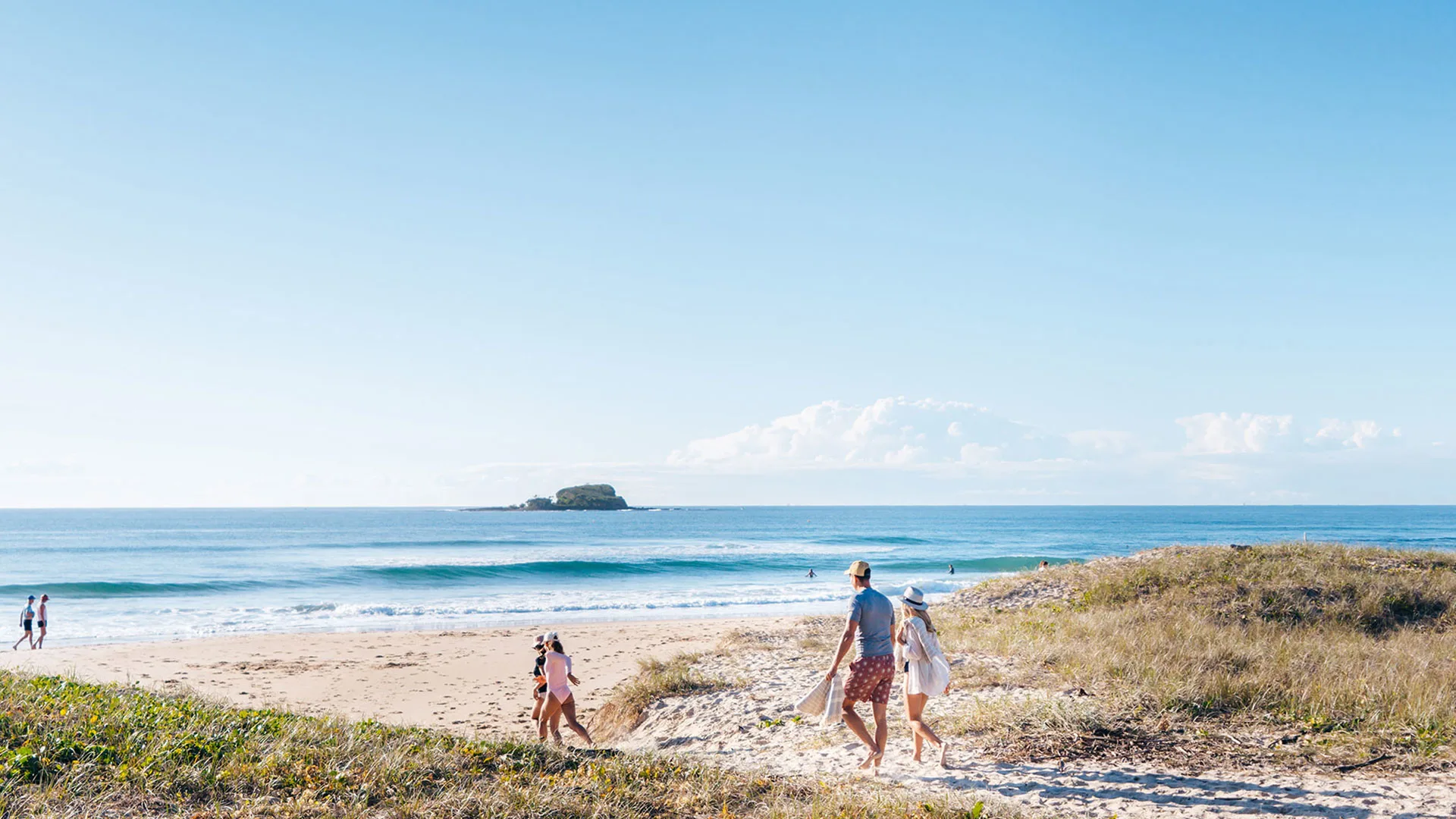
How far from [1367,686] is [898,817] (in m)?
6.12

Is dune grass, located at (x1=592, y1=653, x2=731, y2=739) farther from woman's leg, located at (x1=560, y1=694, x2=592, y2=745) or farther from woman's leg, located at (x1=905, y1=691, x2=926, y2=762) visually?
woman's leg, located at (x1=905, y1=691, x2=926, y2=762)

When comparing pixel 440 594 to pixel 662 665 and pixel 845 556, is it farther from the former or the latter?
pixel 845 556

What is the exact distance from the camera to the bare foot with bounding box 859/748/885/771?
782 centimetres

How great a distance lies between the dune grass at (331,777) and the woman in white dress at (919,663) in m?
1.42

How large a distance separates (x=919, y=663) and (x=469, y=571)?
132 ft

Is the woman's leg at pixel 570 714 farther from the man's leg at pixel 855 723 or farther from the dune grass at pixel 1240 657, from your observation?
the dune grass at pixel 1240 657

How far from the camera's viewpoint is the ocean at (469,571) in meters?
28.8

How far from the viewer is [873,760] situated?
7859mm

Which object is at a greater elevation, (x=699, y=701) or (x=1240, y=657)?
(x=1240, y=657)

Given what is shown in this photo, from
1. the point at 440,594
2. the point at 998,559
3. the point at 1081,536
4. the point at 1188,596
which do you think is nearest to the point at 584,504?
the point at 1081,536

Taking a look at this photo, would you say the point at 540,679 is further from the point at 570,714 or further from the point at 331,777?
the point at 331,777

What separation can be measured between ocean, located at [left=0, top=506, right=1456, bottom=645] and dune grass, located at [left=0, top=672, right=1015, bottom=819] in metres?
10.6

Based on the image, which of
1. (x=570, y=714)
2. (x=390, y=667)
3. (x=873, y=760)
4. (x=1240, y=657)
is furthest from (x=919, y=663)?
(x=390, y=667)

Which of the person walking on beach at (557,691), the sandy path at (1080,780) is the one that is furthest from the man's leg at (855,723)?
the person walking on beach at (557,691)
